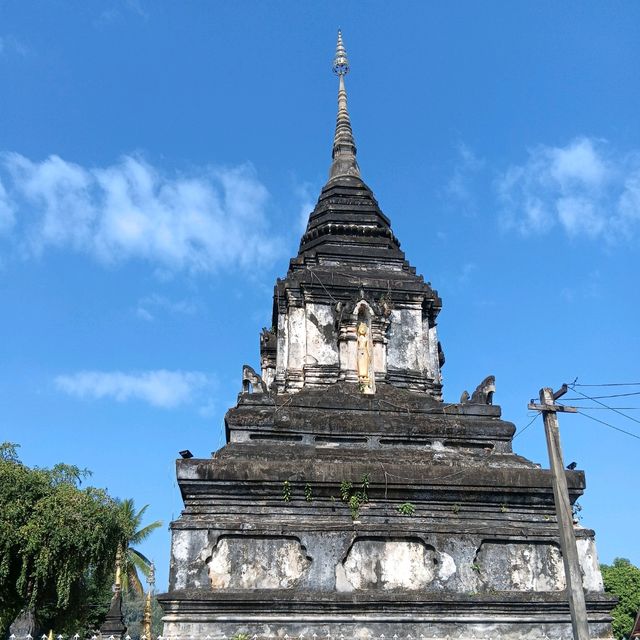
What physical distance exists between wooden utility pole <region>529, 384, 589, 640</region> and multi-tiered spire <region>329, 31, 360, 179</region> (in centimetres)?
1397

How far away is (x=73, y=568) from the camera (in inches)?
715

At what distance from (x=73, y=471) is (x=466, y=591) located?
11577 millimetres

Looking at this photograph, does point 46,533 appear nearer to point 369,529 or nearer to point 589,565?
point 369,529

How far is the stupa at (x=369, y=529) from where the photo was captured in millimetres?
11695

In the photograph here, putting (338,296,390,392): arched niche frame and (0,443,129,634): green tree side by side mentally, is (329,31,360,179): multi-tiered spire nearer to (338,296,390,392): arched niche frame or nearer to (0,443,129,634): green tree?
(338,296,390,392): arched niche frame

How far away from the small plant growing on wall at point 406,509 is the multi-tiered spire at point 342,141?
1240 centimetres

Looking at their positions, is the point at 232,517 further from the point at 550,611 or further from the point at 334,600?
the point at 550,611

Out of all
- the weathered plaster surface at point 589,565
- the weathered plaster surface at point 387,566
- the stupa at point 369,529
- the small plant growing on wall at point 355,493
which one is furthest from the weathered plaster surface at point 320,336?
the weathered plaster surface at point 589,565

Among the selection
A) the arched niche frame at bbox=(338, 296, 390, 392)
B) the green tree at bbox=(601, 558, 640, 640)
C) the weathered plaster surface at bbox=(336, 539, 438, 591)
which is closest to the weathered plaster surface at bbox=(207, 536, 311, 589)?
the weathered plaster surface at bbox=(336, 539, 438, 591)

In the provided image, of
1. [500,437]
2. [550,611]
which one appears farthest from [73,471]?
[550,611]

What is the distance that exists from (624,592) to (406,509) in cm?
3587

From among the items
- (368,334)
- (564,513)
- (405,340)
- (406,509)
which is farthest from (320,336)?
(564,513)

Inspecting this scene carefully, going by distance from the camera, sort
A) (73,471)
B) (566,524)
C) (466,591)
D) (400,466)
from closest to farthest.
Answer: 1. (566,524)
2. (466,591)
3. (400,466)
4. (73,471)

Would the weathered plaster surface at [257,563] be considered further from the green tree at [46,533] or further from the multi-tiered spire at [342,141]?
the multi-tiered spire at [342,141]
